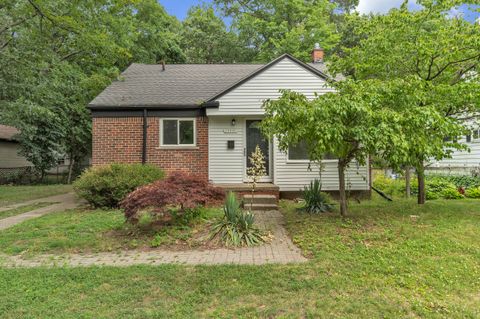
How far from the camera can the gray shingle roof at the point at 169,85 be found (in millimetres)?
10953

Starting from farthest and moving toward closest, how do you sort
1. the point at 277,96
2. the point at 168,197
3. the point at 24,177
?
the point at 24,177
the point at 277,96
the point at 168,197

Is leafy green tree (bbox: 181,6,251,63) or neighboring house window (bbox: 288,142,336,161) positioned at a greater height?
leafy green tree (bbox: 181,6,251,63)

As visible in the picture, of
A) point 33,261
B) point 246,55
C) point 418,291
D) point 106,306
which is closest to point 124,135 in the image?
point 33,261

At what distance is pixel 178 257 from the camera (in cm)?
513

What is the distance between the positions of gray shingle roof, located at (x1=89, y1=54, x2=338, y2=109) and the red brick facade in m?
0.61

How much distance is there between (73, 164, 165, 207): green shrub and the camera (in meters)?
9.01

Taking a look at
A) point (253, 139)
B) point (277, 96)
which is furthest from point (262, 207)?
point (277, 96)

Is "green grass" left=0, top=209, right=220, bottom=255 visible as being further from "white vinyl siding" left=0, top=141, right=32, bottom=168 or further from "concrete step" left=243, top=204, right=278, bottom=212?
"white vinyl siding" left=0, top=141, right=32, bottom=168

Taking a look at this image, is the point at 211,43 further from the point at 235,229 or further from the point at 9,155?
the point at 235,229

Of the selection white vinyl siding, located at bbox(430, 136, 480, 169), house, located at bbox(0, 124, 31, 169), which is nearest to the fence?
house, located at bbox(0, 124, 31, 169)

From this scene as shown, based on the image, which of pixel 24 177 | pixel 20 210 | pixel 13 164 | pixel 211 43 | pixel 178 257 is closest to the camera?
pixel 178 257

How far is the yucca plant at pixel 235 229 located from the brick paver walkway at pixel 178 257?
26 cm

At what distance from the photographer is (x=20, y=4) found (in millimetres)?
12016

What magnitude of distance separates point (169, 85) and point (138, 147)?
113 inches
